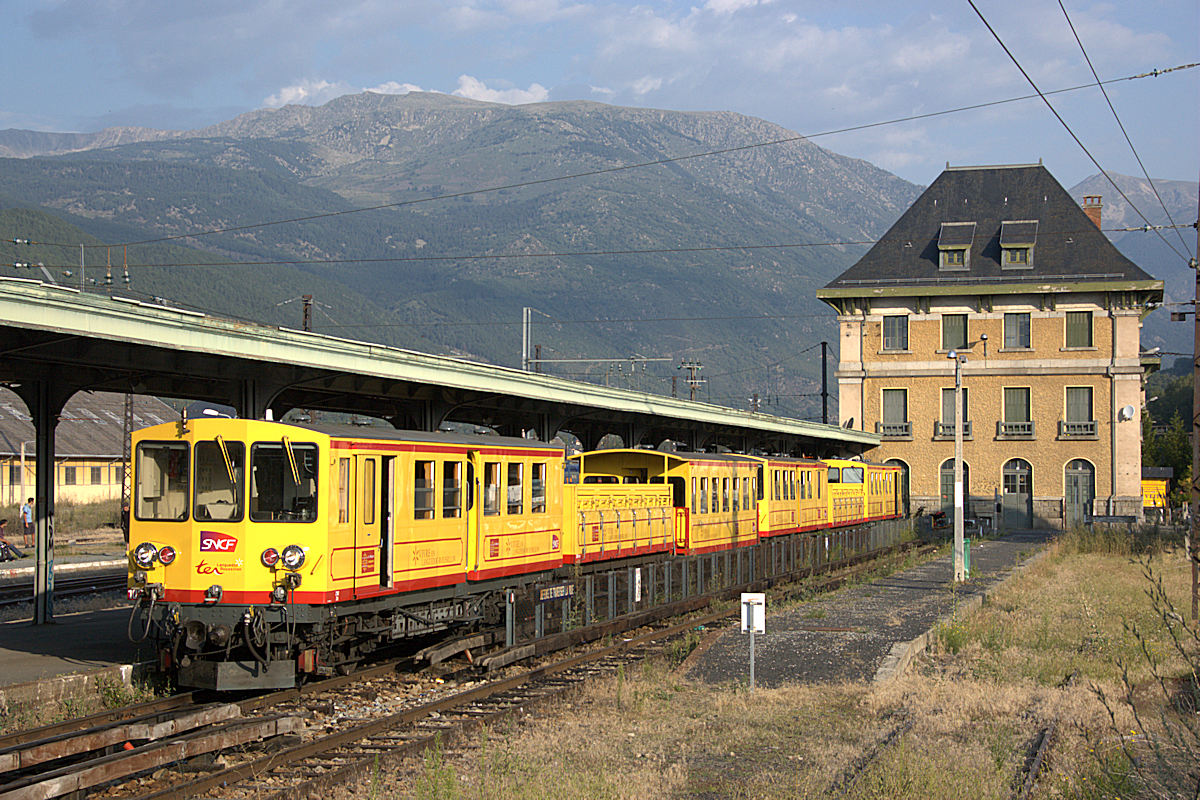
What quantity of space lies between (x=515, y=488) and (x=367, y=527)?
360 centimetres

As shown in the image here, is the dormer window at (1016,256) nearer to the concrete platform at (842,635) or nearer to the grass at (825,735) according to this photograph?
the concrete platform at (842,635)

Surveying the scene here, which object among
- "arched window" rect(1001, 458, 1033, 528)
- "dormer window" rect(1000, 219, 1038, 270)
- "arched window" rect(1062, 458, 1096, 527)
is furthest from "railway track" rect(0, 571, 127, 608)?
"dormer window" rect(1000, 219, 1038, 270)

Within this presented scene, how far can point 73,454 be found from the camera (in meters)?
62.9

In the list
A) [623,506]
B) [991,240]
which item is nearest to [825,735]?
[623,506]

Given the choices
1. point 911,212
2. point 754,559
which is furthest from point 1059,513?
point 754,559

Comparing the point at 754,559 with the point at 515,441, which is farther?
the point at 754,559

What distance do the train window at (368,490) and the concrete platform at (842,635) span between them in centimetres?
485

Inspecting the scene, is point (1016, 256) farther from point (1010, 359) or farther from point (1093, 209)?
point (1093, 209)

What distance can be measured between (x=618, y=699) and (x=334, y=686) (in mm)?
3432

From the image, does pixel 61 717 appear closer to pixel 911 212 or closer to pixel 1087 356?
pixel 1087 356

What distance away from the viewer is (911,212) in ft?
207

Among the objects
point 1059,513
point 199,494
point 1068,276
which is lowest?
point 1059,513

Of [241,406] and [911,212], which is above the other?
[911,212]

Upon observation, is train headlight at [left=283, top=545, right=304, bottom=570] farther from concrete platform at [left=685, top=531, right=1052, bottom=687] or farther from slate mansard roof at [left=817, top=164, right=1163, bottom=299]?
slate mansard roof at [left=817, top=164, right=1163, bottom=299]
